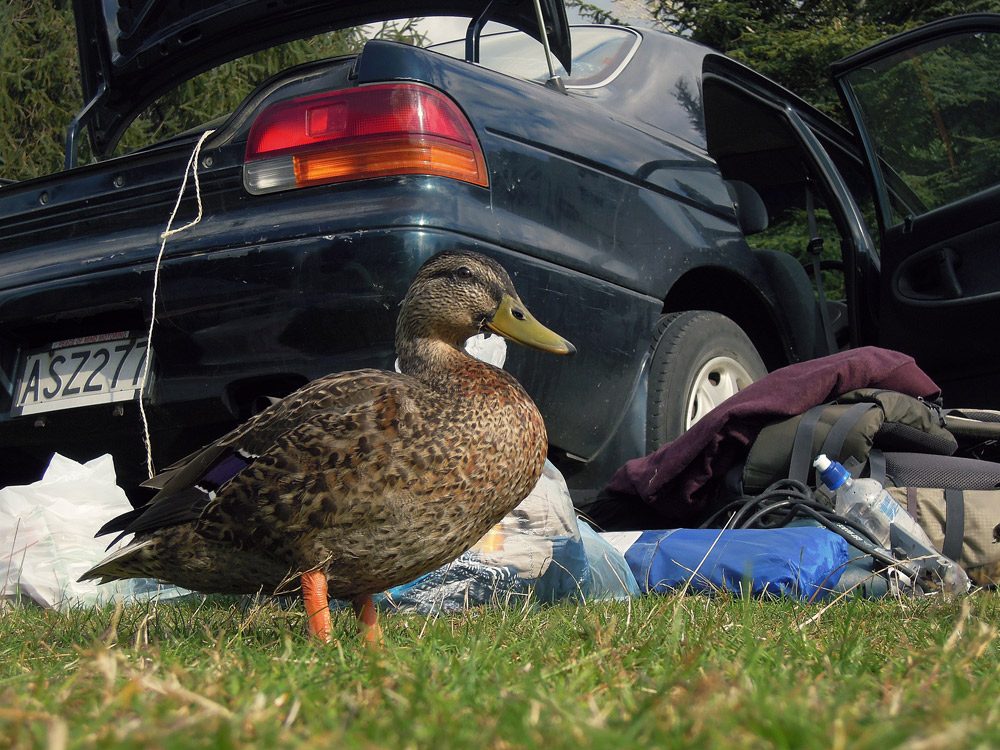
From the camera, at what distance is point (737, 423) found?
142 inches


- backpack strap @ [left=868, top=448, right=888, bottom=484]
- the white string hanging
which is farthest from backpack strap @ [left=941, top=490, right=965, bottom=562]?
the white string hanging

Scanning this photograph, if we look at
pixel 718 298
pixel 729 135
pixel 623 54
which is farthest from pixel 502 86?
pixel 729 135

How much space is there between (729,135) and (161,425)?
4088mm

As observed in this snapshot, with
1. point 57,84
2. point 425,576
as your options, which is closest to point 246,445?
point 425,576

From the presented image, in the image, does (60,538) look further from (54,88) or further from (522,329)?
(54,88)

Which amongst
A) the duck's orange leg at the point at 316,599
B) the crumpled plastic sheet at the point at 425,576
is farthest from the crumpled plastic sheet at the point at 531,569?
the duck's orange leg at the point at 316,599

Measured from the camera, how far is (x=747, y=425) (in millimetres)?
3633

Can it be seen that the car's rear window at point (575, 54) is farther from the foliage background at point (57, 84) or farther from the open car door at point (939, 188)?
the foliage background at point (57, 84)

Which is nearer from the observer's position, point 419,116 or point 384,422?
point 384,422

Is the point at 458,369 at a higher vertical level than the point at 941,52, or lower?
lower

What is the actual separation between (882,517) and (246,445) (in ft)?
6.87

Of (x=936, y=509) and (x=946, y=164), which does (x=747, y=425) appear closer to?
(x=936, y=509)

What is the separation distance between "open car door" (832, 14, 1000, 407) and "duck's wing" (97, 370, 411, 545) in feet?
10.4

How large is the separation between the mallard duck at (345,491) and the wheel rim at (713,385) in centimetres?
177
